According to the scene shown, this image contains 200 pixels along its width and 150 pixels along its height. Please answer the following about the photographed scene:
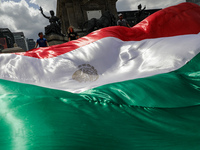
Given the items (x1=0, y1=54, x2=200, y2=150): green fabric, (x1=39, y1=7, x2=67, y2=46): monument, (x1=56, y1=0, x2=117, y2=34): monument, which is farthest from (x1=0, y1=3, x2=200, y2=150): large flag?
(x1=56, y1=0, x2=117, y2=34): monument

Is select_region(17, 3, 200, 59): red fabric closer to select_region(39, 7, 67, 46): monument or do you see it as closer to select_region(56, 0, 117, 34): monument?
select_region(39, 7, 67, 46): monument

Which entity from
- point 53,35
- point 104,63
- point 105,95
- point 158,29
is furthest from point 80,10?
point 105,95

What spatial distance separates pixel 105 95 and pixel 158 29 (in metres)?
1.77

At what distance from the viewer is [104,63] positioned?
1.93m

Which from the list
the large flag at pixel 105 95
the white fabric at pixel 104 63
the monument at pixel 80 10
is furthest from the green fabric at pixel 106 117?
the monument at pixel 80 10

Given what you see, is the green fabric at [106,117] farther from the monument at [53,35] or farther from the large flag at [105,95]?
the monument at [53,35]

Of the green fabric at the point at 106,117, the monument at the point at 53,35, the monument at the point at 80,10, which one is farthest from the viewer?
the monument at the point at 80,10

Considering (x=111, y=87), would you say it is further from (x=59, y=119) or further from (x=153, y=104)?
(x=59, y=119)

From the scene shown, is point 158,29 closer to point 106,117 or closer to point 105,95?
point 105,95

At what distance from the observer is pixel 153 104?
1150mm

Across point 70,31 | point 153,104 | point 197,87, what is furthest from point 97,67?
point 70,31

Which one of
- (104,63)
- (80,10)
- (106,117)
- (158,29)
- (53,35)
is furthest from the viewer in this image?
(80,10)

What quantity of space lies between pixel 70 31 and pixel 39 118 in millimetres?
5520

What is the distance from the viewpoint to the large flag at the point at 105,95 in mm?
772
